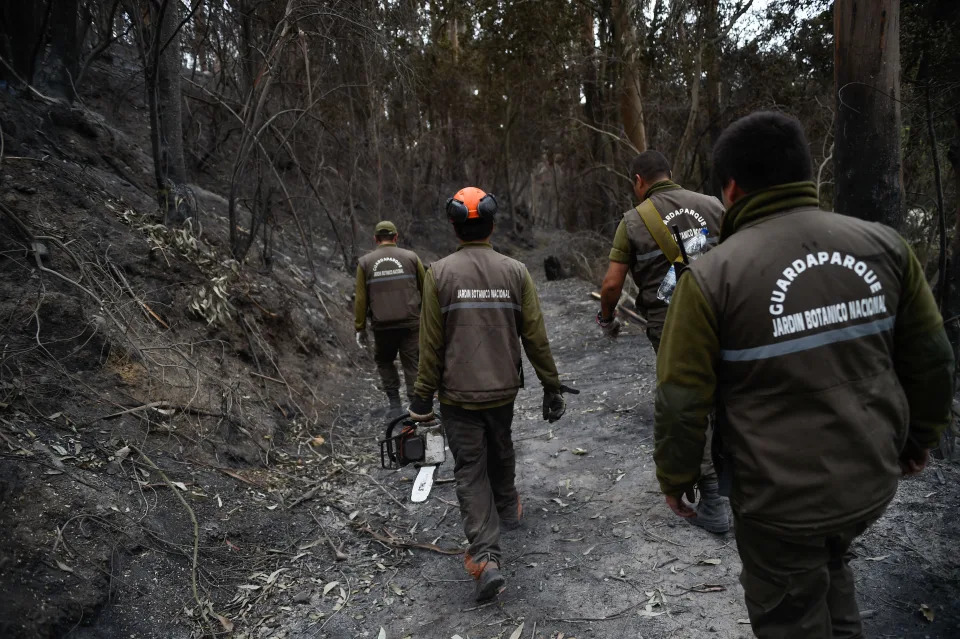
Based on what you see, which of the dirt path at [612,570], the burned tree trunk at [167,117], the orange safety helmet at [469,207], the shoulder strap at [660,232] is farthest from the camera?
the burned tree trunk at [167,117]

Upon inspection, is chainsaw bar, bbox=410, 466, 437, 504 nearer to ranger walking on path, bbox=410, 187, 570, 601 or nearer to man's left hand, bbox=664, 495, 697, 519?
ranger walking on path, bbox=410, 187, 570, 601

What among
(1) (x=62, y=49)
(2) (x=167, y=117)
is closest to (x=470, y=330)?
(2) (x=167, y=117)

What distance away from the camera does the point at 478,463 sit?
3438mm

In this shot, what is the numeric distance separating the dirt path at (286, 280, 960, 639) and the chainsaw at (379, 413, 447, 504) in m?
0.13

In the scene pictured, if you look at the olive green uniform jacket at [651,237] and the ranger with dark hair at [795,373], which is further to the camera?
the olive green uniform jacket at [651,237]

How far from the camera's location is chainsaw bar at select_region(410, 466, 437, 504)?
466 cm

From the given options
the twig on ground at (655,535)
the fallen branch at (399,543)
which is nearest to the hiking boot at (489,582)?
the fallen branch at (399,543)

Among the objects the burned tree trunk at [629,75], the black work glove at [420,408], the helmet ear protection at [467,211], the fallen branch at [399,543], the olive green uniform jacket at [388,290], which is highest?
the burned tree trunk at [629,75]

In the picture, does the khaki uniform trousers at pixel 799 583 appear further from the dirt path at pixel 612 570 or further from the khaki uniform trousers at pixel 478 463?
the khaki uniform trousers at pixel 478 463

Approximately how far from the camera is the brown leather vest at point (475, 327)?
10.9ft

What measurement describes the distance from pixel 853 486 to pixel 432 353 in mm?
2162

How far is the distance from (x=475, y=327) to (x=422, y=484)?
2038 millimetres

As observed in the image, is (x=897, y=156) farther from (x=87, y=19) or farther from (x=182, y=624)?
(x=87, y=19)

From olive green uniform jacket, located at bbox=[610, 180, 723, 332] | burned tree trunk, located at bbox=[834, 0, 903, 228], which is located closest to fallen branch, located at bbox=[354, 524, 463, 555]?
olive green uniform jacket, located at bbox=[610, 180, 723, 332]
